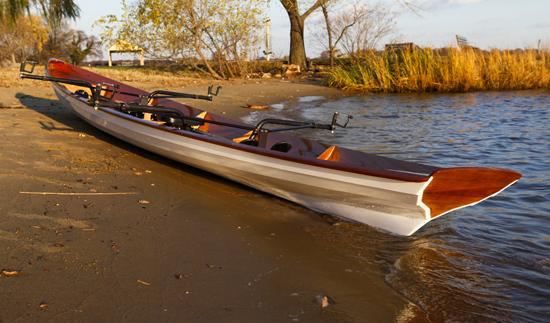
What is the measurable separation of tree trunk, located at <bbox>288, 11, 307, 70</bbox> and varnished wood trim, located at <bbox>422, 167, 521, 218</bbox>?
20598 mm

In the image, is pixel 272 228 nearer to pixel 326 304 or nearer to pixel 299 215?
pixel 299 215

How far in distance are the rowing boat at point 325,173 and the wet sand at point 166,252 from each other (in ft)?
0.77

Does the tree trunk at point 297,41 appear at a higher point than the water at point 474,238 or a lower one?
higher

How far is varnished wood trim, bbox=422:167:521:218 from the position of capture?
3.76 metres

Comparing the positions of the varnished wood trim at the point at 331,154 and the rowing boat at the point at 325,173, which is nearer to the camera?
the rowing boat at the point at 325,173

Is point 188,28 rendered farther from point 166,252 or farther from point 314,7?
point 166,252

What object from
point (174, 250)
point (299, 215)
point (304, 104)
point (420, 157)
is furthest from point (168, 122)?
point (304, 104)

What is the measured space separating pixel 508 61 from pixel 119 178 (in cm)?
1525

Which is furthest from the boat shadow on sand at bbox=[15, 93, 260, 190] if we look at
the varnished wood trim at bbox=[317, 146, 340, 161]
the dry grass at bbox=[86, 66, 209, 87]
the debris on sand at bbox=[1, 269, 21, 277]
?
the dry grass at bbox=[86, 66, 209, 87]

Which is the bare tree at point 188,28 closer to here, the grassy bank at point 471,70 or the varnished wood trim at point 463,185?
the grassy bank at point 471,70

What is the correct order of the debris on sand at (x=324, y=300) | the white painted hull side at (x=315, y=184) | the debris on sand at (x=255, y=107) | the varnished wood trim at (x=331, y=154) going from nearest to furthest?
the debris on sand at (x=324, y=300)
the white painted hull side at (x=315, y=184)
the varnished wood trim at (x=331, y=154)
the debris on sand at (x=255, y=107)

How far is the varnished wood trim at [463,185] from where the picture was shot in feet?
12.3

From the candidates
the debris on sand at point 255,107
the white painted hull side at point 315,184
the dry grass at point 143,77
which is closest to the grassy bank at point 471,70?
the debris on sand at point 255,107

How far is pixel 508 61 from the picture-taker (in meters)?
16.7
